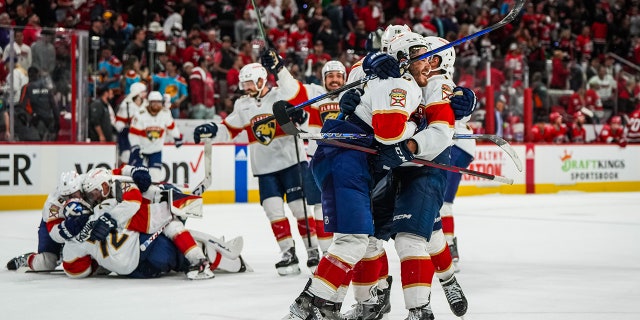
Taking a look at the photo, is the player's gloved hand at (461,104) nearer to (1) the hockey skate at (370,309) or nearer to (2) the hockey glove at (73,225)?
(1) the hockey skate at (370,309)

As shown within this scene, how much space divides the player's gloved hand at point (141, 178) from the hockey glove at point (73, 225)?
15.0 inches

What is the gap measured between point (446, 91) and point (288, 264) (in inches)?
91.9

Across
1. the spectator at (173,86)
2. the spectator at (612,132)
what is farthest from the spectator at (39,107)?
the spectator at (612,132)

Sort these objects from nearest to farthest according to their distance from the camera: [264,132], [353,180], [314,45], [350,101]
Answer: [353,180], [350,101], [264,132], [314,45]

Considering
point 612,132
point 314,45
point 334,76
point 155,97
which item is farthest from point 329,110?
point 612,132

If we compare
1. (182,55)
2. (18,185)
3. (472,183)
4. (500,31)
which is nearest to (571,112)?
(472,183)

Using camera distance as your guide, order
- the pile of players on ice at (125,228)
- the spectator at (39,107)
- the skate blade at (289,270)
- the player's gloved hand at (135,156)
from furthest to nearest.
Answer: the player's gloved hand at (135,156) → the spectator at (39,107) → the skate blade at (289,270) → the pile of players on ice at (125,228)

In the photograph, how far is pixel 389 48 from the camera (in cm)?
448

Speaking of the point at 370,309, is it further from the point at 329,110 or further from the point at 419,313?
the point at 329,110

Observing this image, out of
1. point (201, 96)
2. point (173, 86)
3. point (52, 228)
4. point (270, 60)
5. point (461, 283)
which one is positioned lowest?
point (461, 283)

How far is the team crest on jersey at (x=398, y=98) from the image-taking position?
13.4 feet

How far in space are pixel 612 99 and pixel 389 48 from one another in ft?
41.3

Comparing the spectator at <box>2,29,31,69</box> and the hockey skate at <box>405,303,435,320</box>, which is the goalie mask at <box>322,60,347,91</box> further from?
the spectator at <box>2,29,31,69</box>

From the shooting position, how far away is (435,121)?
4332 mm
